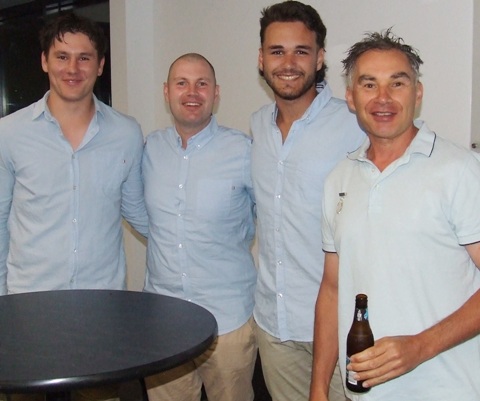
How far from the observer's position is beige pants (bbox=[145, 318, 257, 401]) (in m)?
2.48

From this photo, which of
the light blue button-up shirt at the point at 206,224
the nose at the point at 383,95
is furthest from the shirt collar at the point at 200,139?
the nose at the point at 383,95

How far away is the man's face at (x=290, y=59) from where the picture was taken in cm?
225

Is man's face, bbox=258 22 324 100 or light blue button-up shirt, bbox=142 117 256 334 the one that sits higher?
man's face, bbox=258 22 324 100

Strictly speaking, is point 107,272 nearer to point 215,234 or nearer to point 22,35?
point 215,234

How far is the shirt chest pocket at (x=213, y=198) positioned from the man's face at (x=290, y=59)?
1.39ft

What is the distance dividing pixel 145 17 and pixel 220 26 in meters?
0.75

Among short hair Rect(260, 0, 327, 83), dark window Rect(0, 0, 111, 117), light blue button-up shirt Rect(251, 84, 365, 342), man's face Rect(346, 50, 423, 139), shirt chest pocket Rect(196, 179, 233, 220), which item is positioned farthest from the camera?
dark window Rect(0, 0, 111, 117)

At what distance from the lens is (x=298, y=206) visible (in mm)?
2191

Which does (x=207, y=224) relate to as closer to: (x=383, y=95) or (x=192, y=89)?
(x=192, y=89)

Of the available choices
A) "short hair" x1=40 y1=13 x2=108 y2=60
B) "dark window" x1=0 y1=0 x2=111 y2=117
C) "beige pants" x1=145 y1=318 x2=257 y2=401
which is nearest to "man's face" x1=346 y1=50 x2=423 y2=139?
"beige pants" x1=145 y1=318 x2=257 y2=401

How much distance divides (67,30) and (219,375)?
1.51m

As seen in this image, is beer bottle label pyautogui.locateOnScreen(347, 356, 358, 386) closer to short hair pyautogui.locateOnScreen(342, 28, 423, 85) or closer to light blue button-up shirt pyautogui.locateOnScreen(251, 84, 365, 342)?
light blue button-up shirt pyautogui.locateOnScreen(251, 84, 365, 342)

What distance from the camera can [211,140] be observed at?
2533 mm

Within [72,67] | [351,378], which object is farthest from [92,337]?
[72,67]
